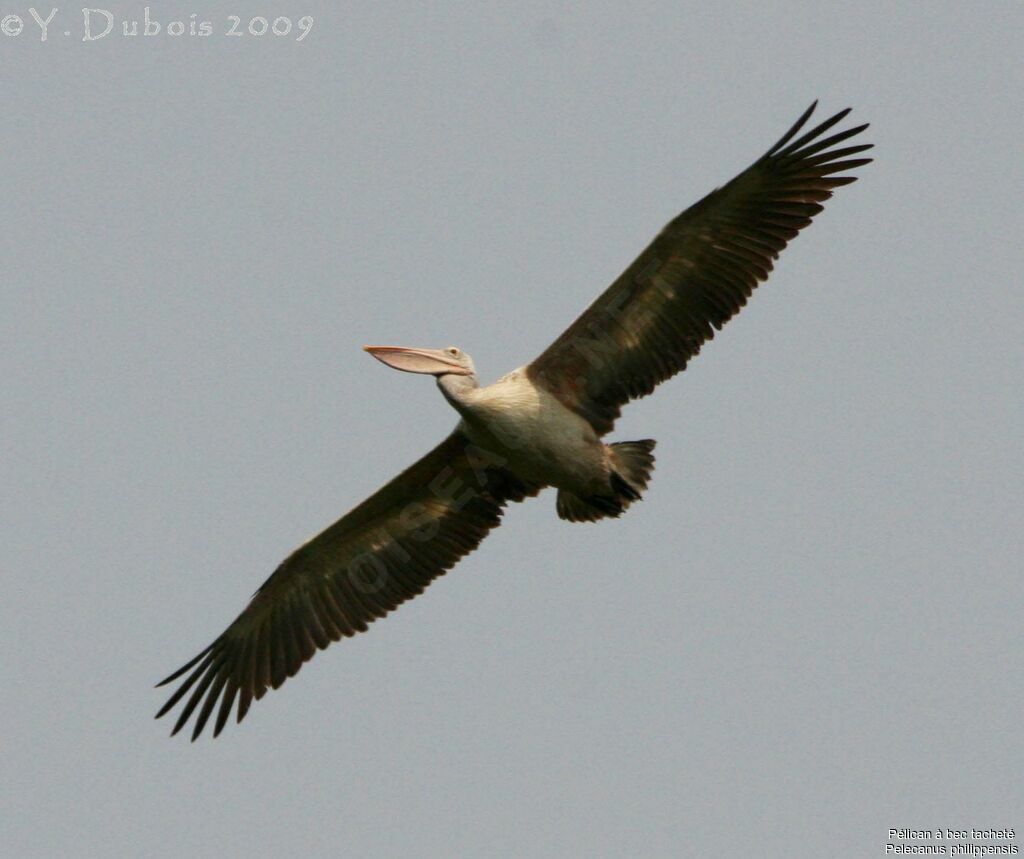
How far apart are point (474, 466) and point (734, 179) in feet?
9.81

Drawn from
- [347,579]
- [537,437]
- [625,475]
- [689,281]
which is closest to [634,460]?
[625,475]

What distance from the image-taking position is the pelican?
11.5m

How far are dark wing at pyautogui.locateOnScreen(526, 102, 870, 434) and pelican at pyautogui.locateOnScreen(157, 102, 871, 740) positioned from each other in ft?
0.03

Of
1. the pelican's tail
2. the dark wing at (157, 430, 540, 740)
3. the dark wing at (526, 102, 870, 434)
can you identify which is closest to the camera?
the dark wing at (526, 102, 870, 434)

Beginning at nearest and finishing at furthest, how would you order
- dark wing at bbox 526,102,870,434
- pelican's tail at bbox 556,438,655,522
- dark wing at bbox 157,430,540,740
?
1. dark wing at bbox 526,102,870,434
2. pelican's tail at bbox 556,438,655,522
3. dark wing at bbox 157,430,540,740

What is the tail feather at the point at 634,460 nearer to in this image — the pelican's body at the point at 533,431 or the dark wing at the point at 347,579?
the pelican's body at the point at 533,431

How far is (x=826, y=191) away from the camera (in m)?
11.5

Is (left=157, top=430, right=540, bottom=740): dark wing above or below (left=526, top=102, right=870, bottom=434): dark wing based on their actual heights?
below

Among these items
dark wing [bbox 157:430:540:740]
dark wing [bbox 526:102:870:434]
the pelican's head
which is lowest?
dark wing [bbox 157:430:540:740]

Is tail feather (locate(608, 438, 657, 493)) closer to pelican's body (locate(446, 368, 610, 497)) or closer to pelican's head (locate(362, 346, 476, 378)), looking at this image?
pelican's body (locate(446, 368, 610, 497))

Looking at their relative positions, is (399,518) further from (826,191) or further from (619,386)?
(826,191)

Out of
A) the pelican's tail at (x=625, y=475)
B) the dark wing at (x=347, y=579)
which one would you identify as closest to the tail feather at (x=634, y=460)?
the pelican's tail at (x=625, y=475)

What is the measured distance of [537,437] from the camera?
37.8 feet

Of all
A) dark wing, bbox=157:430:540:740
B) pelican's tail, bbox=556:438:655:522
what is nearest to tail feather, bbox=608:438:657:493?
pelican's tail, bbox=556:438:655:522
